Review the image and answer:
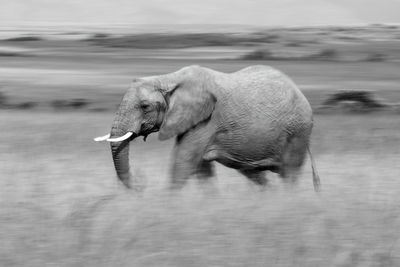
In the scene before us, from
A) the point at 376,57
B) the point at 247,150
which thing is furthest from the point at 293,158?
the point at 376,57

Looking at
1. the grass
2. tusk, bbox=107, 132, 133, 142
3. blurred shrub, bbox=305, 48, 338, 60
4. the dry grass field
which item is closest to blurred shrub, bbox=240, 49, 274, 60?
blurred shrub, bbox=305, 48, 338, 60

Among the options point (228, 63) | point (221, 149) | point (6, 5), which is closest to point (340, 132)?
point (221, 149)

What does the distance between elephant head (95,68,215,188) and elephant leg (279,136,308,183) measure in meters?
0.74

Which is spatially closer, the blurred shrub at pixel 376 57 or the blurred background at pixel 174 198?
the blurred background at pixel 174 198

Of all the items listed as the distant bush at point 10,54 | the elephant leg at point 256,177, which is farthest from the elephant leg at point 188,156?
the distant bush at point 10,54

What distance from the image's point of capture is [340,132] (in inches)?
663

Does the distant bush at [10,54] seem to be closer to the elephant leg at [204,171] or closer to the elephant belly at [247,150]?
the elephant leg at [204,171]

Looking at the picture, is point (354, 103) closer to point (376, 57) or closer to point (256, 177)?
point (256, 177)

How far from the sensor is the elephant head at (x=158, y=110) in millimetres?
9508

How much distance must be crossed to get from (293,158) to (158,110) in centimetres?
117

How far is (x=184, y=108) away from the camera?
31.4 ft

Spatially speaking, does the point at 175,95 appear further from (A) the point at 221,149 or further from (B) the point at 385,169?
(B) the point at 385,169

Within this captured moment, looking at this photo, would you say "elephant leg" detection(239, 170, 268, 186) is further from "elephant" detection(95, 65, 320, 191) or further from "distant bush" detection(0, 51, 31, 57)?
"distant bush" detection(0, 51, 31, 57)

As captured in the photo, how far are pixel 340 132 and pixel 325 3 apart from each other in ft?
568
